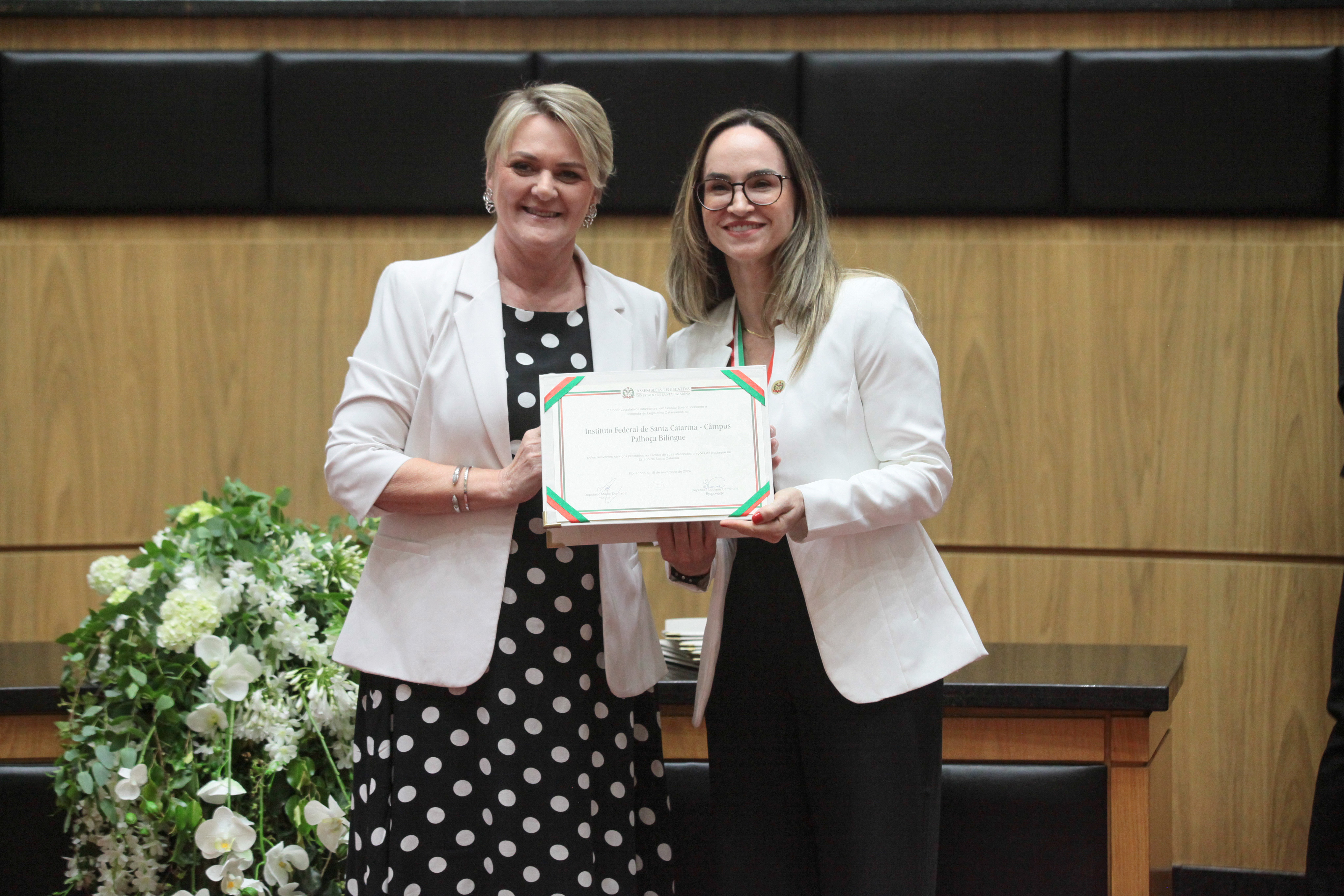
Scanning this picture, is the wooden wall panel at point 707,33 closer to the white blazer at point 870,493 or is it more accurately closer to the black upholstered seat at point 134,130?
the black upholstered seat at point 134,130

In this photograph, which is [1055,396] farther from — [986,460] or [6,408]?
[6,408]

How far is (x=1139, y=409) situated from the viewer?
10.3ft

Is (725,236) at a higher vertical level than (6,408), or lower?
higher

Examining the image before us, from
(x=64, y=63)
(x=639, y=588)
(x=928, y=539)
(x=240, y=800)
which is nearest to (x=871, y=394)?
(x=928, y=539)

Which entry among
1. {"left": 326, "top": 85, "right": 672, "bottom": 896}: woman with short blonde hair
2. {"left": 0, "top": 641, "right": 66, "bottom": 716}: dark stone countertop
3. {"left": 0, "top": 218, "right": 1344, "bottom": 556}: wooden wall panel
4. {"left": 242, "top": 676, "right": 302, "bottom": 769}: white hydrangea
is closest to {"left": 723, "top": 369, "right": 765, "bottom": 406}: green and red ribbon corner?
{"left": 326, "top": 85, "right": 672, "bottom": 896}: woman with short blonde hair

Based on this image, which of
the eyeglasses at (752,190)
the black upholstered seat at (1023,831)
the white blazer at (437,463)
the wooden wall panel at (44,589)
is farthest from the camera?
the wooden wall panel at (44,589)

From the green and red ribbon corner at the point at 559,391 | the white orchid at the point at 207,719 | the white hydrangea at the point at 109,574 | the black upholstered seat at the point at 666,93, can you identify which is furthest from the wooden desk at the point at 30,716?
the black upholstered seat at the point at 666,93

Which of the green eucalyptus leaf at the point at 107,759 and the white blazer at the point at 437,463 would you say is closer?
the white blazer at the point at 437,463

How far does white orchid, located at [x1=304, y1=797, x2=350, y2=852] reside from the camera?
1845 millimetres

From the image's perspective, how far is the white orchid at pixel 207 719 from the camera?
1853 millimetres

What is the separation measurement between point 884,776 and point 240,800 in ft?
3.46

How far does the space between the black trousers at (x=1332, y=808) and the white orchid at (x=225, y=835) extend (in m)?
2.43

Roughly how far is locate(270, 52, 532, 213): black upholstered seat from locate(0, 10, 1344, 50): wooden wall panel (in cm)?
9
